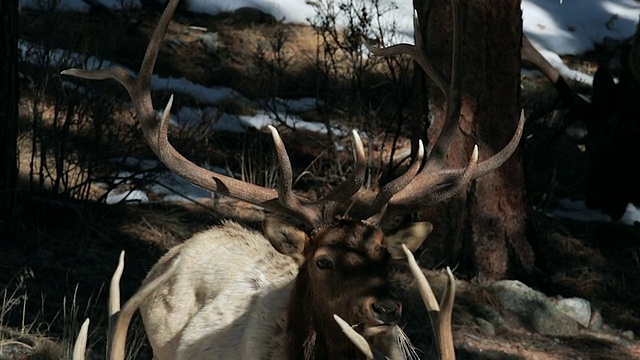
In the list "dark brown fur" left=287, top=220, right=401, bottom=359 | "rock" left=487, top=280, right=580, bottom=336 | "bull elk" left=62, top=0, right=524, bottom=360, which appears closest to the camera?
"dark brown fur" left=287, top=220, right=401, bottom=359

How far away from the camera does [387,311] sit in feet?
15.8

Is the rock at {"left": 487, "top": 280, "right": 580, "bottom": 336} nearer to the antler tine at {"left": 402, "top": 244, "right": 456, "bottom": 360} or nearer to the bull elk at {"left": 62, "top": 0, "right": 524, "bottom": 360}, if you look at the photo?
the bull elk at {"left": 62, "top": 0, "right": 524, "bottom": 360}

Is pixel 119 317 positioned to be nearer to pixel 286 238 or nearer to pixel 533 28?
pixel 286 238

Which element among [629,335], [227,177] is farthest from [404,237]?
[629,335]

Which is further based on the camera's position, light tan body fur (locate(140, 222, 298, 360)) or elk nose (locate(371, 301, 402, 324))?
light tan body fur (locate(140, 222, 298, 360))

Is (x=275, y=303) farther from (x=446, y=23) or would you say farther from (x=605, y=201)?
(x=605, y=201)

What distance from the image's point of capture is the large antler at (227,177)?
5.37 metres

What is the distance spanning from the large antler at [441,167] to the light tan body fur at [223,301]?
0.68m

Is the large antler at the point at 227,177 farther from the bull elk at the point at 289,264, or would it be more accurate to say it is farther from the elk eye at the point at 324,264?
the elk eye at the point at 324,264

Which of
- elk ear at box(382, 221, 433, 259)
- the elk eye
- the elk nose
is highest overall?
elk ear at box(382, 221, 433, 259)

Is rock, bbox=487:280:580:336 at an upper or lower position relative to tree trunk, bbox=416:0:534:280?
lower

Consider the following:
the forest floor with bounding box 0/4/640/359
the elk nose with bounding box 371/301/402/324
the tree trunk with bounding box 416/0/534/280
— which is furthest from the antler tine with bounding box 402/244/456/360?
the tree trunk with bounding box 416/0/534/280

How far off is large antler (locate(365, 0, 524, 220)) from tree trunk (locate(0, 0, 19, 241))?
356 cm

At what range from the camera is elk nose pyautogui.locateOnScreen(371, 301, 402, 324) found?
480cm
